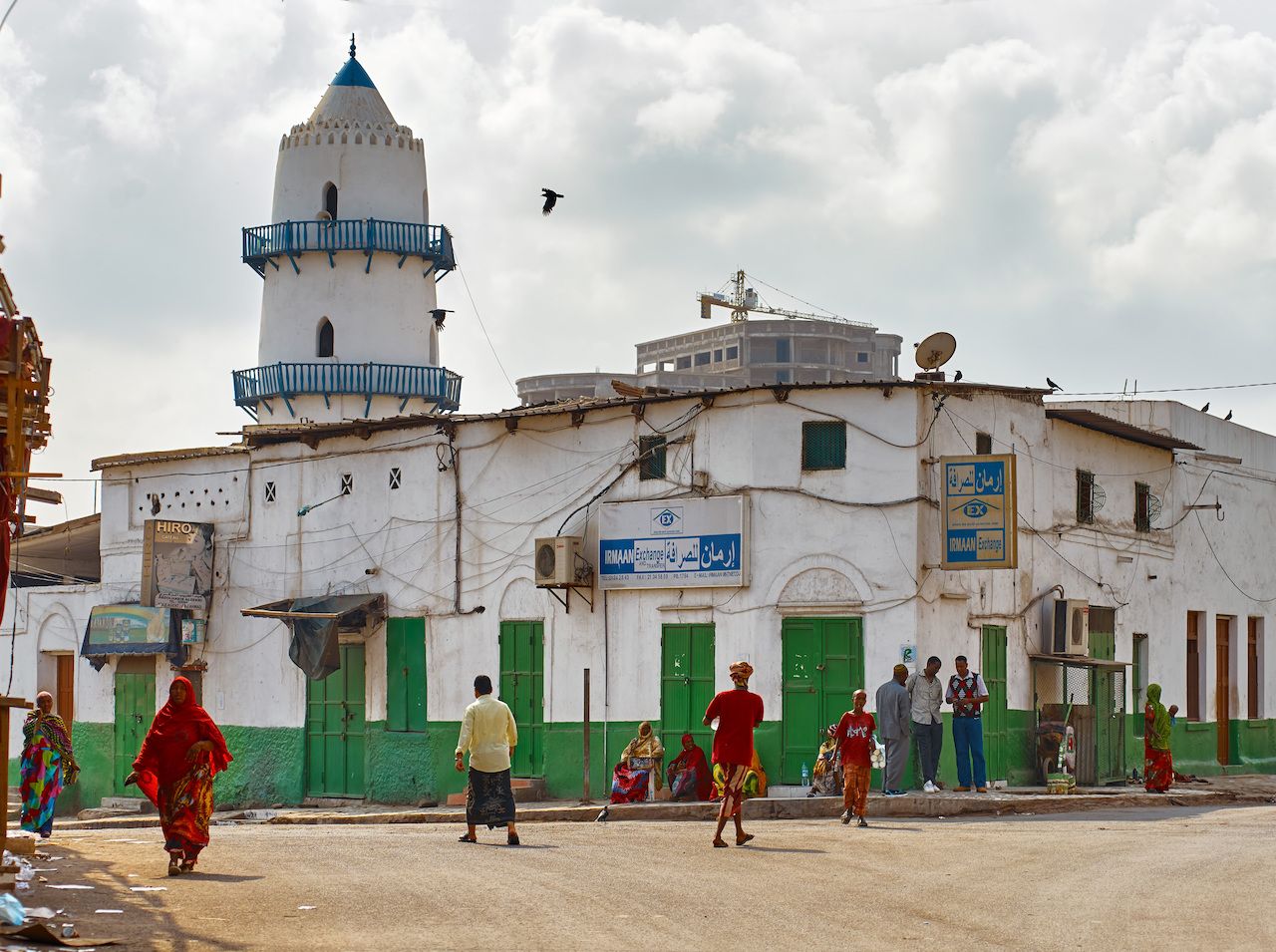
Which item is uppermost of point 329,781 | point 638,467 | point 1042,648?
point 638,467

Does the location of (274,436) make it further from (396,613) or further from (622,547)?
(622,547)

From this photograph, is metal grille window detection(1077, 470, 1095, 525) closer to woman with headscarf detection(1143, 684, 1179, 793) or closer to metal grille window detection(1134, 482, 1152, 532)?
metal grille window detection(1134, 482, 1152, 532)

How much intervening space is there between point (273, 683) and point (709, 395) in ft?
28.3

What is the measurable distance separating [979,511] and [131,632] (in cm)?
1370

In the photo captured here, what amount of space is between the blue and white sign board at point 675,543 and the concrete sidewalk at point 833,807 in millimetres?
2886

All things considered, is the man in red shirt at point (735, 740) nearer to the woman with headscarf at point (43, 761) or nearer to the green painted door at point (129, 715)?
the woman with headscarf at point (43, 761)

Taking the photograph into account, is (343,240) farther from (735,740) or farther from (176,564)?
(735,740)

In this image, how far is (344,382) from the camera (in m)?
35.0

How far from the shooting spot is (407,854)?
14.2 m

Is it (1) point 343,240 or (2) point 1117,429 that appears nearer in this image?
(2) point 1117,429

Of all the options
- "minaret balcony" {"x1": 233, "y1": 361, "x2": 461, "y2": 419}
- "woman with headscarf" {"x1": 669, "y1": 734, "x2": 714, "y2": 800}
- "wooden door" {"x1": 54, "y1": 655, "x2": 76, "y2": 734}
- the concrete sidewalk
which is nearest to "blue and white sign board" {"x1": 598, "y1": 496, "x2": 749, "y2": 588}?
"woman with headscarf" {"x1": 669, "y1": 734, "x2": 714, "y2": 800}

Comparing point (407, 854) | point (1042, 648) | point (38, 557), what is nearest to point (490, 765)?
point (407, 854)

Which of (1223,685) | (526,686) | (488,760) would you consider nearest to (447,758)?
(526,686)

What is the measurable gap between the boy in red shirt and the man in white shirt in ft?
9.23
